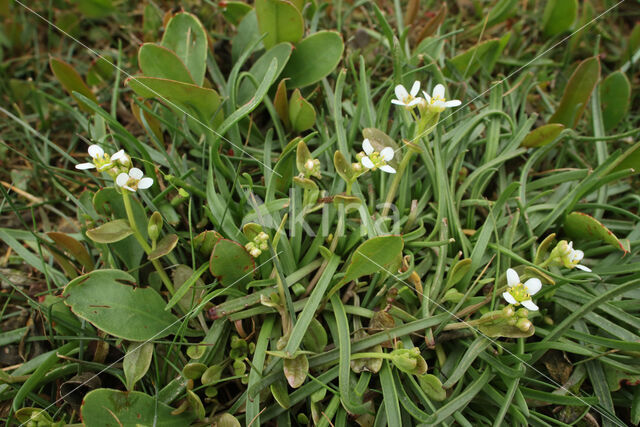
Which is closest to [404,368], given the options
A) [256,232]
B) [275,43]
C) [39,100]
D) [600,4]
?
[256,232]

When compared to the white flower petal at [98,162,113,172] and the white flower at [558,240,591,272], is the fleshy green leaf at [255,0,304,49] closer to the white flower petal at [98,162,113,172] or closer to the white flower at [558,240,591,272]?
the white flower petal at [98,162,113,172]

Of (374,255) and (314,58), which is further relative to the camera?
(314,58)

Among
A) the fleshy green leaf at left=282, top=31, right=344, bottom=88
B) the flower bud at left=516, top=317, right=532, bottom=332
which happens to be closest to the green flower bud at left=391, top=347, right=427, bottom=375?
the flower bud at left=516, top=317, right=532, bottom=332

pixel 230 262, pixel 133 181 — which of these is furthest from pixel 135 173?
pixel 230 262

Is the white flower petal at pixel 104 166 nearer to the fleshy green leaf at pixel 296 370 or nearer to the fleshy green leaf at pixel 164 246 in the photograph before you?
the fleshy green leaf at pixel 164 246

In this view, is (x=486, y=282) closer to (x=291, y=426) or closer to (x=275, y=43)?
(x=291, y=426)

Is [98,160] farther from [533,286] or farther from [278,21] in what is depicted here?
[533,286]

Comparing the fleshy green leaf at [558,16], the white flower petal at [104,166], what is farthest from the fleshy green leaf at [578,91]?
the white flower petal at [104,166]
